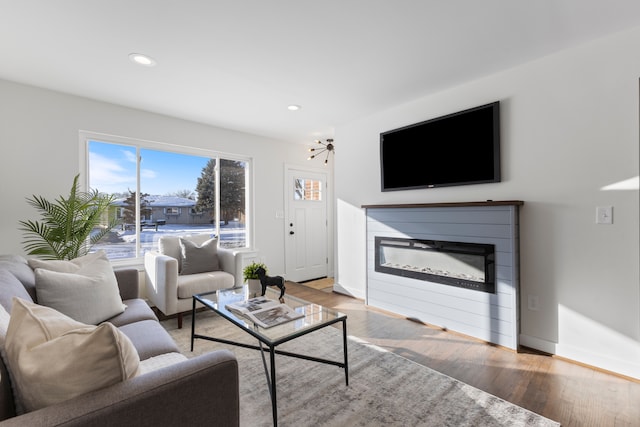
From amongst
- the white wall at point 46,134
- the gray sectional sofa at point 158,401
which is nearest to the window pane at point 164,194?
the white wall at point 46,134

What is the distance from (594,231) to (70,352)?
2993mm

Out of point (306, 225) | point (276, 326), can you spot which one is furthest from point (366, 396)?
point (306, 225)

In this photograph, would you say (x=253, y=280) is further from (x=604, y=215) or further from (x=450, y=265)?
(x=604, y=215)

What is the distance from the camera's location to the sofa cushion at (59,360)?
889 mm

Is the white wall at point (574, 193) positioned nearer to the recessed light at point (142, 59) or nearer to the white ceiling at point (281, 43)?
the white ceiling at point (281, 43)

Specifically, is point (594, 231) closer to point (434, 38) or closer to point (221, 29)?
point (434, 38)

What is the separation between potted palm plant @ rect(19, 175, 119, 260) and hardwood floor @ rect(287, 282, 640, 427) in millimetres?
2605

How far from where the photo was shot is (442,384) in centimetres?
202

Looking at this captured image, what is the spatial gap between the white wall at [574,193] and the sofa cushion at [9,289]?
10.5 ft

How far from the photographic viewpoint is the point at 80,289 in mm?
1836

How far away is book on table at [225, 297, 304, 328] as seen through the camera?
74.3 inches

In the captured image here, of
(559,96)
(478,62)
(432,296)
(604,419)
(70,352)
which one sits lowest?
(604,419)

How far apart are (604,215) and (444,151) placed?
1.32 m

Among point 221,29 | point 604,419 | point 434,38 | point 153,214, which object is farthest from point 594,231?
point 153,214
